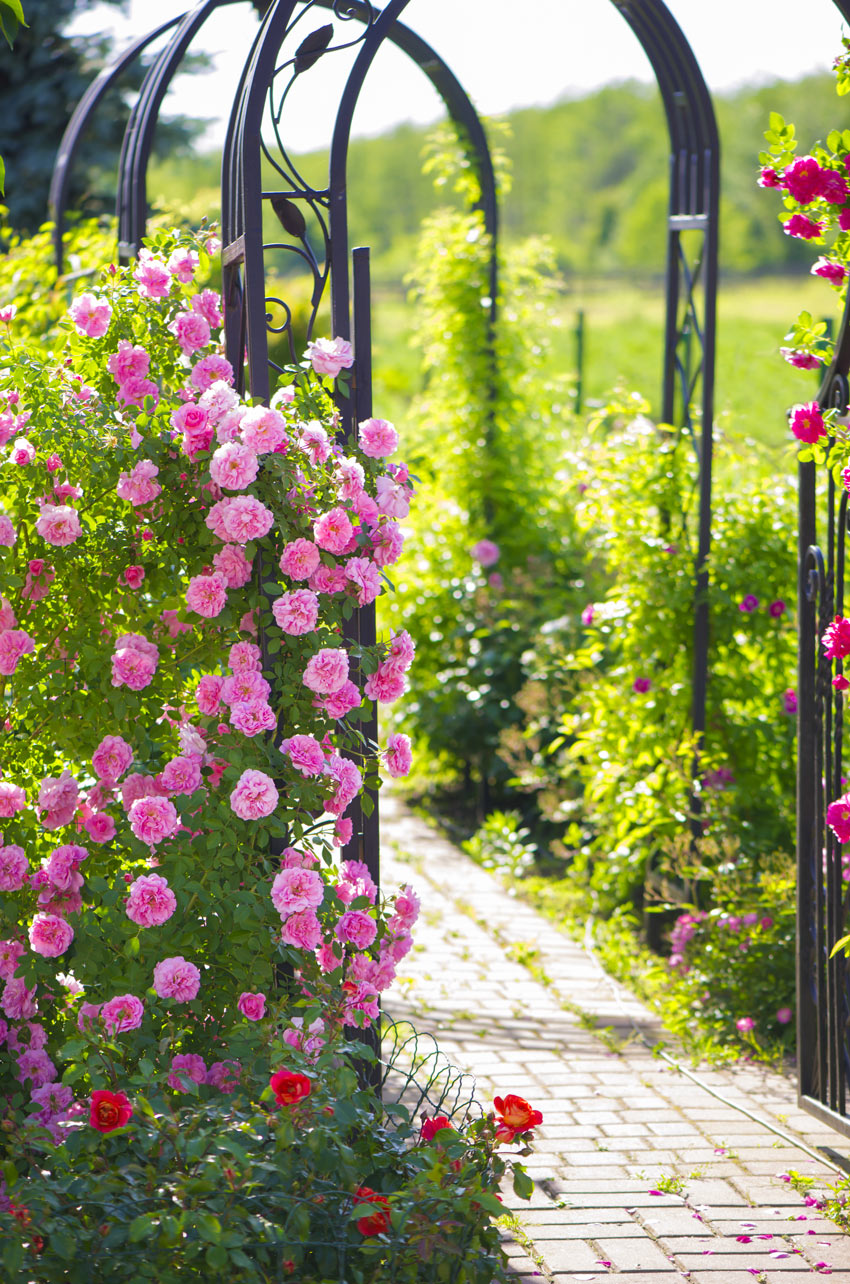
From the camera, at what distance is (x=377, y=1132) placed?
2.33 meters

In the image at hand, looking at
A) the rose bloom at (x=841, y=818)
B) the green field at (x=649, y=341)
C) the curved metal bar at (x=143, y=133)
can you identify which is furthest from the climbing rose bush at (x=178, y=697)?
the green field at (x=649, y=341)

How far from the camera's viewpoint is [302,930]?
2348 millimetres

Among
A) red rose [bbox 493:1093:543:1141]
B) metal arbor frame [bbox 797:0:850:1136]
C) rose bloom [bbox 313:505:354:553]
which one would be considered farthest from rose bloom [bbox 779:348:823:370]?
red rose [bbox 493:1093:543:1141]

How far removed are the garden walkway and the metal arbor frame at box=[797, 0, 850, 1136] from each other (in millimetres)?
149

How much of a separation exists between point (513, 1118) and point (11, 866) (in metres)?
1.10

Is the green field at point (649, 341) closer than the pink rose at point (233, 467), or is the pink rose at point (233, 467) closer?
the pink rose at point (233, 467)

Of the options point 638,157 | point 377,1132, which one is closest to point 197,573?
point 377,1132

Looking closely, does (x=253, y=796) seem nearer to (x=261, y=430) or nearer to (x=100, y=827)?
(x=100, y=827)

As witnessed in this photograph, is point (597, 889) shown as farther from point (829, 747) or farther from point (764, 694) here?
point (829, 747)

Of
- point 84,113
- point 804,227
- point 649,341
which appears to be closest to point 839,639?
point 804,227

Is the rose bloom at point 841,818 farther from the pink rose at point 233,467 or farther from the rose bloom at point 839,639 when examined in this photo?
the pink rose at point 233,467

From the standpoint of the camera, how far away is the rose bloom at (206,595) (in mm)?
2430

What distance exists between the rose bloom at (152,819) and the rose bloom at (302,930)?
0.95 feet

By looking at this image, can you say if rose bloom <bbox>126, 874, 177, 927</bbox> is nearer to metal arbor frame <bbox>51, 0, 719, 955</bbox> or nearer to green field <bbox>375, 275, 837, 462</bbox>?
metal arbor frame <bbox>51, 0, 719, 955</bbox>
